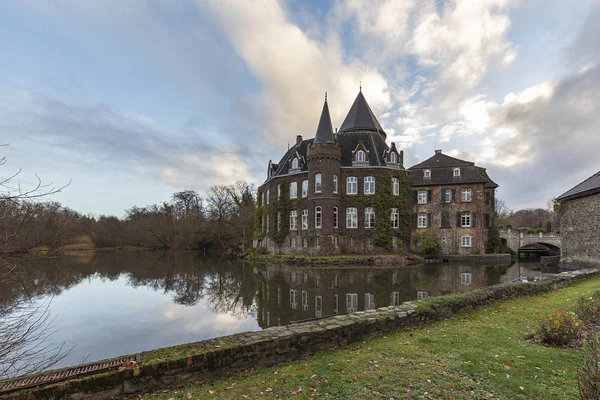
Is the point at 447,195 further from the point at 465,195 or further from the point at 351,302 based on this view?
the point at 351,302

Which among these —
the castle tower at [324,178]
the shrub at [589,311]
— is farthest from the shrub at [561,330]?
the castle tower at [324,178]

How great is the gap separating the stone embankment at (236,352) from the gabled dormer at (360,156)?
2776 centimetres

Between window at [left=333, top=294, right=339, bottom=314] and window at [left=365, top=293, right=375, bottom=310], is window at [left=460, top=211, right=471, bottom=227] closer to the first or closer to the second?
window at [left=365, top=293, right=375, bottom=310]

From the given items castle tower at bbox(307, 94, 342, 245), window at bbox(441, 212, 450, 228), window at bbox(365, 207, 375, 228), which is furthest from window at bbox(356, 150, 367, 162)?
window at bbox(441, 212, 450, 228)

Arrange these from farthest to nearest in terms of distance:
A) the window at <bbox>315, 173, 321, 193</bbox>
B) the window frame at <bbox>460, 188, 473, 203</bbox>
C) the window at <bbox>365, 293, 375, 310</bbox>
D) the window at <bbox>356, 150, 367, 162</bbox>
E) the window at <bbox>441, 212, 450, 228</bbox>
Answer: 1. the window at <bbox>441, 212, 450, 228</bbox>
2. the window frame at <bbox>460, 188, 473, 203</bbox>
3. the window at <bbox>356, 150, 367, 162</bbox>
4. the window at <bbox>315, 173, 321, 193</bbox>
5. the window at <bbox>365, 293, 375, 310</bbox>

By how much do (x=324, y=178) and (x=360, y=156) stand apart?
5536 millimetres

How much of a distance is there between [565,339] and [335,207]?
28032mm

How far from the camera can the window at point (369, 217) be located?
3485cm

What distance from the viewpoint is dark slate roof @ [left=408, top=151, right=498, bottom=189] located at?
36.5m

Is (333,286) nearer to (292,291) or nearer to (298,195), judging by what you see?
(292,291)

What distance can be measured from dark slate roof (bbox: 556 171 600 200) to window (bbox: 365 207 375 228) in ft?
54.6

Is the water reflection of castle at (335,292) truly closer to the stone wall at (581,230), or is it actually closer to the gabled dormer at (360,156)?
A: the stone wall at (581,230)

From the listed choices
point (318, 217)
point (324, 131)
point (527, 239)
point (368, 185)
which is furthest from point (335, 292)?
point (527, 239)

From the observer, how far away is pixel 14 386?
4090 millimetres
